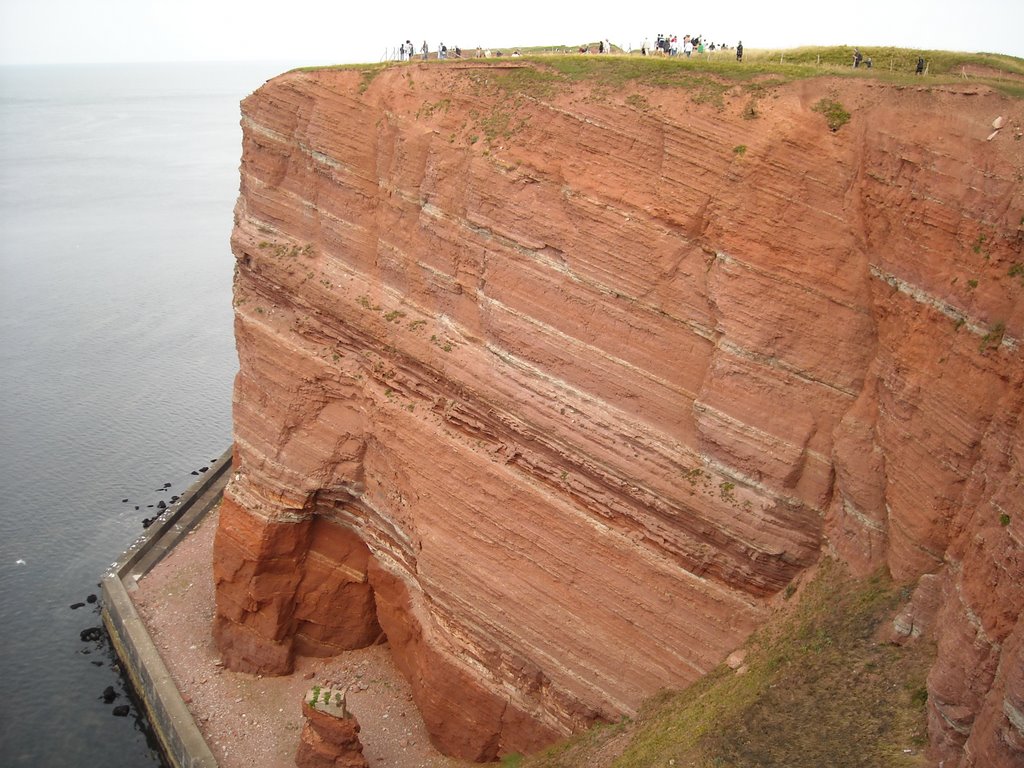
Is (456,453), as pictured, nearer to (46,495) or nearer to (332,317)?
(332,317)

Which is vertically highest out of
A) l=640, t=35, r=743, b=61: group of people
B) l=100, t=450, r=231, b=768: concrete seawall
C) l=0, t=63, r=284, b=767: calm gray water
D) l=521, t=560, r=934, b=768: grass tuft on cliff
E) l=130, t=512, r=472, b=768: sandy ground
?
l=640, t=35, r=743, b=61: group of people

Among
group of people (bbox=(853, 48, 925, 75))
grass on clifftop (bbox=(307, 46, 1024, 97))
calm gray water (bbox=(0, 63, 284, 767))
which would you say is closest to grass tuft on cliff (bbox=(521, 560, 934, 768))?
grass on clifftop (bbox=(307, 46, 1024, 97))

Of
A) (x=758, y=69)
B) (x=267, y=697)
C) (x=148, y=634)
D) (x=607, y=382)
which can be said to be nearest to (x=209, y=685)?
(x=267, y=697)

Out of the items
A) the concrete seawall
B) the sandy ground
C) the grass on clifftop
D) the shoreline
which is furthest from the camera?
the concrete seawall

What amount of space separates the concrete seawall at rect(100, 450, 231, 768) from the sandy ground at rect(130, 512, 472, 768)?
1.14ft

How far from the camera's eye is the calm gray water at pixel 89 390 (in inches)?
1229

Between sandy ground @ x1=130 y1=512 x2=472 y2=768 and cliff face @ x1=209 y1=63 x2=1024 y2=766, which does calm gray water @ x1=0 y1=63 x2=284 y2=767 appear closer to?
sandy ground @ x1=130 y1=512 x2=472 y2=768

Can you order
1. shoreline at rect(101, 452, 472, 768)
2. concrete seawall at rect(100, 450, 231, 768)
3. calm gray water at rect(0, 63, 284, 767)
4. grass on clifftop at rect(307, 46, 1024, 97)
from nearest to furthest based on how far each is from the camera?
1. grass on clifftop at rect(307, 46, 1024, 97)
2. shoreline at rect(101, 452, 472, 768)
3. concrete seawall at rect(100, 450, 231, 768)
4. calm gray water at rect(0, 63, 284, 767)

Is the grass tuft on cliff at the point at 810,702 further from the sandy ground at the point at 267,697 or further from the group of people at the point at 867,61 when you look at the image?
the group of people at the point at 867,61

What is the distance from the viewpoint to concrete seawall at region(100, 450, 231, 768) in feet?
88.3

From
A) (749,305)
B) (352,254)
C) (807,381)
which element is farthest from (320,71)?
(807,381)

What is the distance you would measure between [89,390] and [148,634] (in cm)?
2410

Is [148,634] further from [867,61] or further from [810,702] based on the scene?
[867,61]

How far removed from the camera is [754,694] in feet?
58.6
